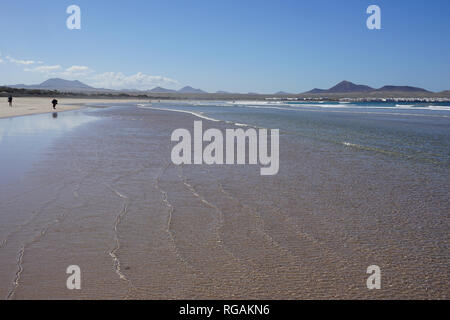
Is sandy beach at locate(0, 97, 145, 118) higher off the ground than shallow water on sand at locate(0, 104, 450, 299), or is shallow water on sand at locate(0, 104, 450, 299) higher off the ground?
sandy beach at locate(0, 97, 145, 118)

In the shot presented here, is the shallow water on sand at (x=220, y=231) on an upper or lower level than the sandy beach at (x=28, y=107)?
lower

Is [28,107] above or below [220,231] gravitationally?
above

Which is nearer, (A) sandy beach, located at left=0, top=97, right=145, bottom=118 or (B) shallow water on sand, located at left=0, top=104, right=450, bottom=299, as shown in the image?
(B) shallow water on sand, located at left=0, top=104, right=450, bottom=299

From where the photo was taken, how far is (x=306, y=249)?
453 cm

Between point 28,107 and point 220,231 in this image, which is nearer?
point 220,231

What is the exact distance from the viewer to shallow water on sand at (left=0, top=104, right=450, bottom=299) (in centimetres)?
368

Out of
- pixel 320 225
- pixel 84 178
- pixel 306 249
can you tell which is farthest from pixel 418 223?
pixel 84 178

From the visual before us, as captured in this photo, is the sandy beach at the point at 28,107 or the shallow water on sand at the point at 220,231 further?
the sandy beach at the point at 28,107

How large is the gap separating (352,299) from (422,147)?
12.1 m

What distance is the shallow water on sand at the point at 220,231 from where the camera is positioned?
145 inches

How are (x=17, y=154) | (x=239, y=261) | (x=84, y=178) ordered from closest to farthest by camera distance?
(x=239, y=261)
(x=84, y=178)
(x=17, y=154)

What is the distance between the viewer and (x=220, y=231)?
202 inches

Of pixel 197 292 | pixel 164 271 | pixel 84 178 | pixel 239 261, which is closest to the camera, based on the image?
pixel 197 292
